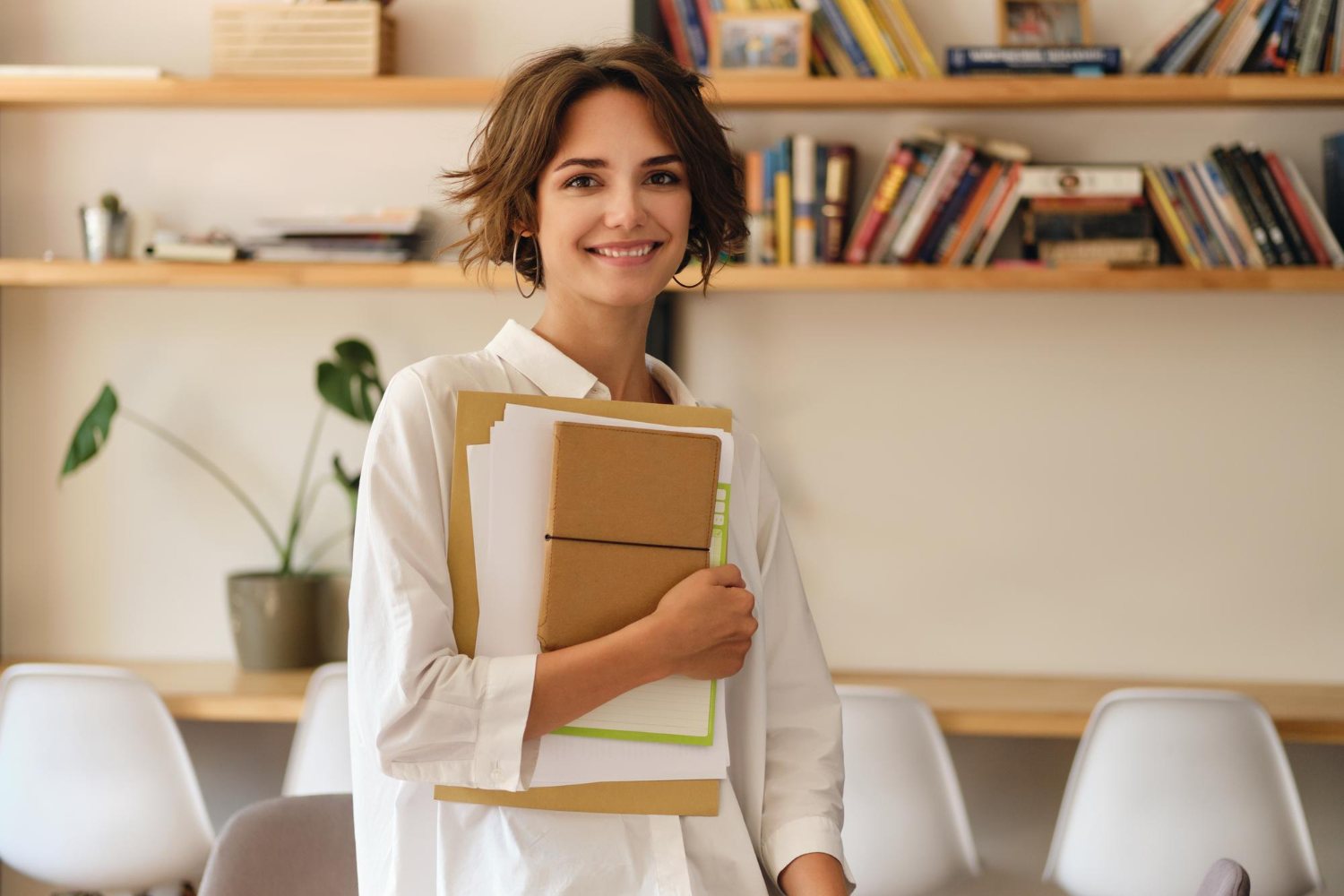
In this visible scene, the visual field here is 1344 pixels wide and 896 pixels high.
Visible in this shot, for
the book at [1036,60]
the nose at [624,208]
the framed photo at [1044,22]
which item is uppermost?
the framed photo at [1044,22]

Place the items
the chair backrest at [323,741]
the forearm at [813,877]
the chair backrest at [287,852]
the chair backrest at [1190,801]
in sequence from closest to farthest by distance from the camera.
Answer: the forearm at [813,877]
the chair backrest at [287,852]
the chair backrest at [1190,801]
the chair backrest at [323,741]

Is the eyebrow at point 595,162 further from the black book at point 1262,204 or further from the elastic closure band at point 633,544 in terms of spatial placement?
the black book at point 1262,204

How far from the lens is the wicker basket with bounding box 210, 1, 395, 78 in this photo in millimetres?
2820

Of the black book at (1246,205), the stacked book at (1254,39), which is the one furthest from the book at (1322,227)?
the stacked book at (1254,39)


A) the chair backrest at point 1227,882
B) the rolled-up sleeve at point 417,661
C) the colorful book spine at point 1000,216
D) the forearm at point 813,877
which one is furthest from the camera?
the colorful book spine at point 1000,216

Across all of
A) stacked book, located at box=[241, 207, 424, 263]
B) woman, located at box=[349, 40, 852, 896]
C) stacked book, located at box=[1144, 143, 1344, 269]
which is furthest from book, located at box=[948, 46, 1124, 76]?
woman, located at box=[349, 40, 852, 896]

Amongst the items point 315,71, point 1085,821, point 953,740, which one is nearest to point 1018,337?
point 953,740

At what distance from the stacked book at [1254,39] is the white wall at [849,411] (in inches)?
7.6

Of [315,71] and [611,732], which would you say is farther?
[315,71]

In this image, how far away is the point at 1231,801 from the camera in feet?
7.15

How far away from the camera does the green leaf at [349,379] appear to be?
2838 millimetres

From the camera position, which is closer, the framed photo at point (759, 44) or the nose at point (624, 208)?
the nose at point (624, 208)

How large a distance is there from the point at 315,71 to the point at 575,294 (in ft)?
6.34

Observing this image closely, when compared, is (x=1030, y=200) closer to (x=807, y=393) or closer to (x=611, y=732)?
(x=807, y=393)
